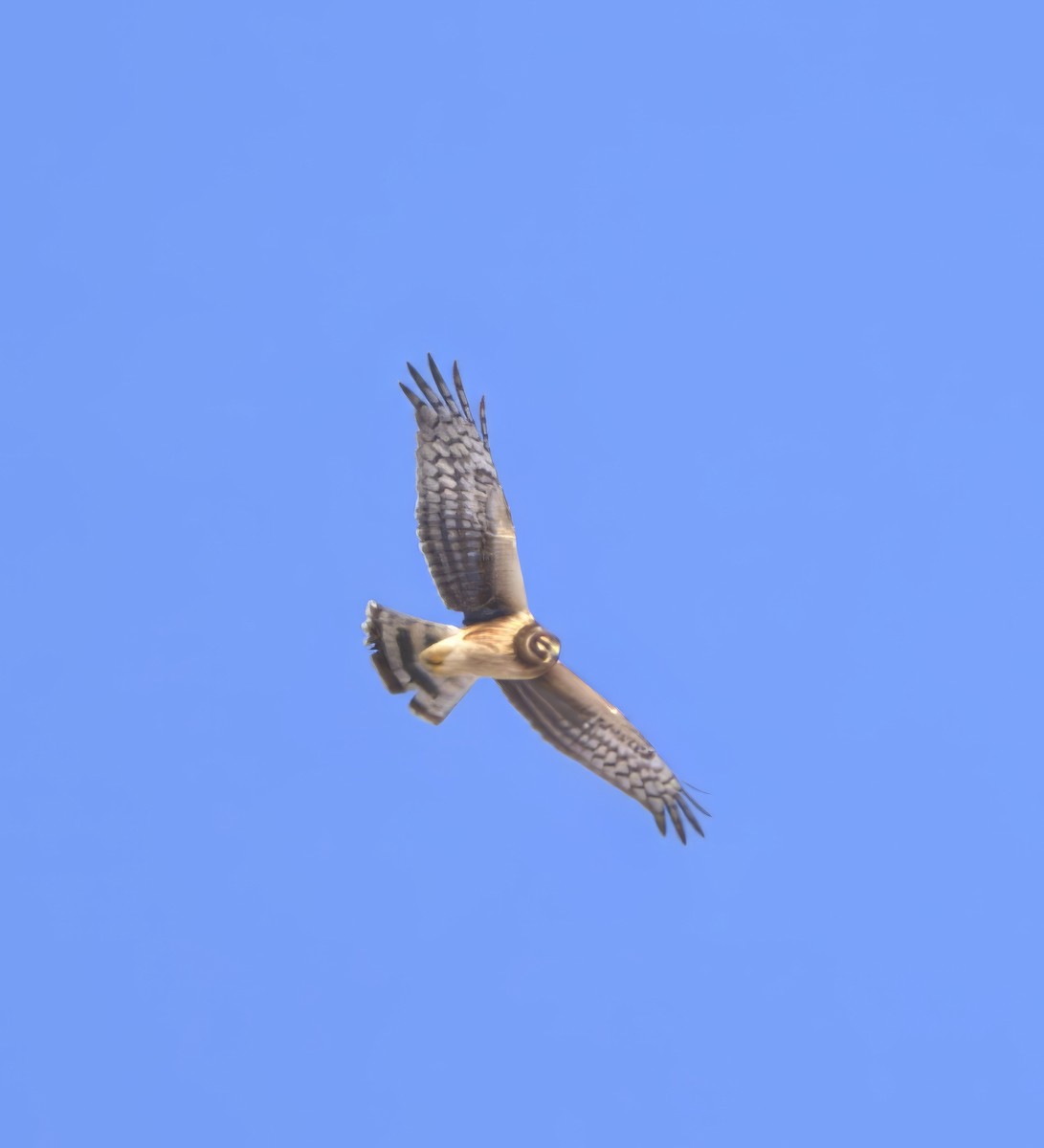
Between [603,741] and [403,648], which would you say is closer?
[403,648]

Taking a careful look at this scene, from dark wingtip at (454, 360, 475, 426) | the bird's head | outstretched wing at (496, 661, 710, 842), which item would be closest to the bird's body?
the bird's head

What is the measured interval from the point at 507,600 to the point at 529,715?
997 millimetres

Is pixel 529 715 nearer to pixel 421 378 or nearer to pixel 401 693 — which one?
pixel 401 693

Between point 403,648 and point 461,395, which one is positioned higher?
point 461,395

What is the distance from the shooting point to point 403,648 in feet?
50.5

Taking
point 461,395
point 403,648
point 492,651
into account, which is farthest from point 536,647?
point 461,395

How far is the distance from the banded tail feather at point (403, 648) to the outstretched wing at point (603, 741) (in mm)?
738

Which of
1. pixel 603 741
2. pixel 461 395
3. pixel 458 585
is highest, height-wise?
pixel 461 395

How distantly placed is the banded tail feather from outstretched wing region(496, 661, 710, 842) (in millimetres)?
738

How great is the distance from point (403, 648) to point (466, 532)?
33.7 inches

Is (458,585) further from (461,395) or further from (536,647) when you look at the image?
(461,395)

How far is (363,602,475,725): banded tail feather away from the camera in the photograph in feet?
50.3

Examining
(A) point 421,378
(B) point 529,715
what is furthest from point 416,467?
(B) point 529,715

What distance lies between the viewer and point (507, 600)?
15492 millimetres
